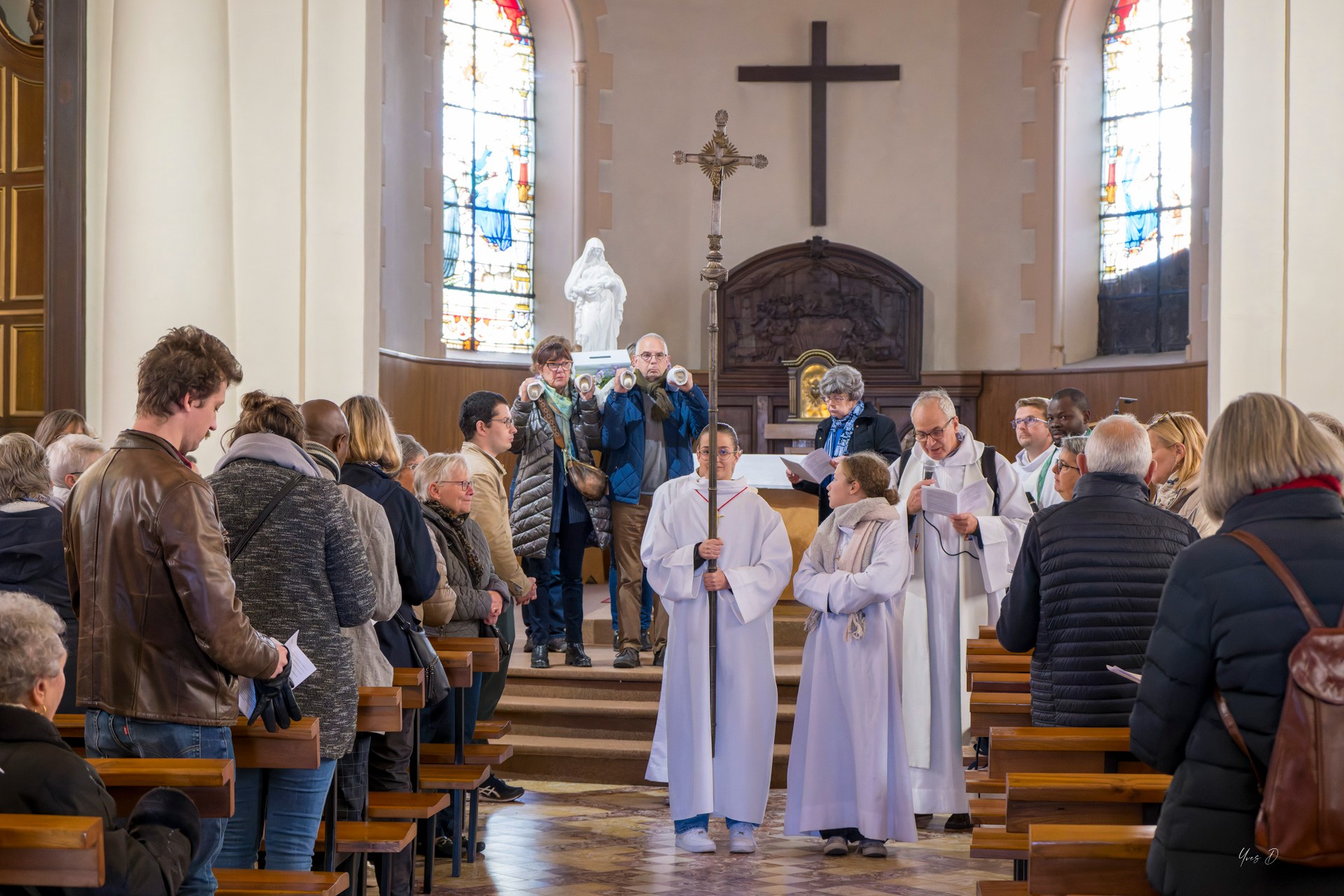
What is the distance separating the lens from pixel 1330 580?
2.46m

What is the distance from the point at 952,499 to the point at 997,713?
1.43 metres

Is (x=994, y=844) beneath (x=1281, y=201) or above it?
beneath

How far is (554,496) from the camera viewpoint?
7.29m

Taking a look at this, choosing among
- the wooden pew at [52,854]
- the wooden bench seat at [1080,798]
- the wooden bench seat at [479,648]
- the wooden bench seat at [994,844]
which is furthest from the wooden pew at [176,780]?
the wooden bench seat at [479,648]

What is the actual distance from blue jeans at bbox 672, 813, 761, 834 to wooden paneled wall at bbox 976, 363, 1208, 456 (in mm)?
7015

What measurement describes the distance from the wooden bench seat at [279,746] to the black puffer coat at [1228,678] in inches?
75.6

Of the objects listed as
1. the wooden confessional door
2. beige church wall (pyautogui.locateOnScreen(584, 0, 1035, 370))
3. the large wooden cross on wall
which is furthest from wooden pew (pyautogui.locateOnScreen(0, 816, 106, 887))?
the large wooden cross on wall

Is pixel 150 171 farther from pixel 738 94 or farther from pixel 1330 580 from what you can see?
pixel 738 94

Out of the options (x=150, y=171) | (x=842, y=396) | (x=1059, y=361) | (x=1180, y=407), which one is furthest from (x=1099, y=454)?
(x=1059, y=361)

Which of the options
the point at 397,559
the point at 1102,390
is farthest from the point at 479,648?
the point at 1102,390

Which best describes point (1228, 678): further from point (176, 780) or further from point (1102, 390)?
point (1102, 390)

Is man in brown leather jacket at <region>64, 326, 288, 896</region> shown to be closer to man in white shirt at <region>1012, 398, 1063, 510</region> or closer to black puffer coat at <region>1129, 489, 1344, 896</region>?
black puffer coat at <region>1129, 489, 1344, 896</region>

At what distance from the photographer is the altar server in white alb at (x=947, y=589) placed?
605 centimetres

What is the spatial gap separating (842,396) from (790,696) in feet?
5.19
